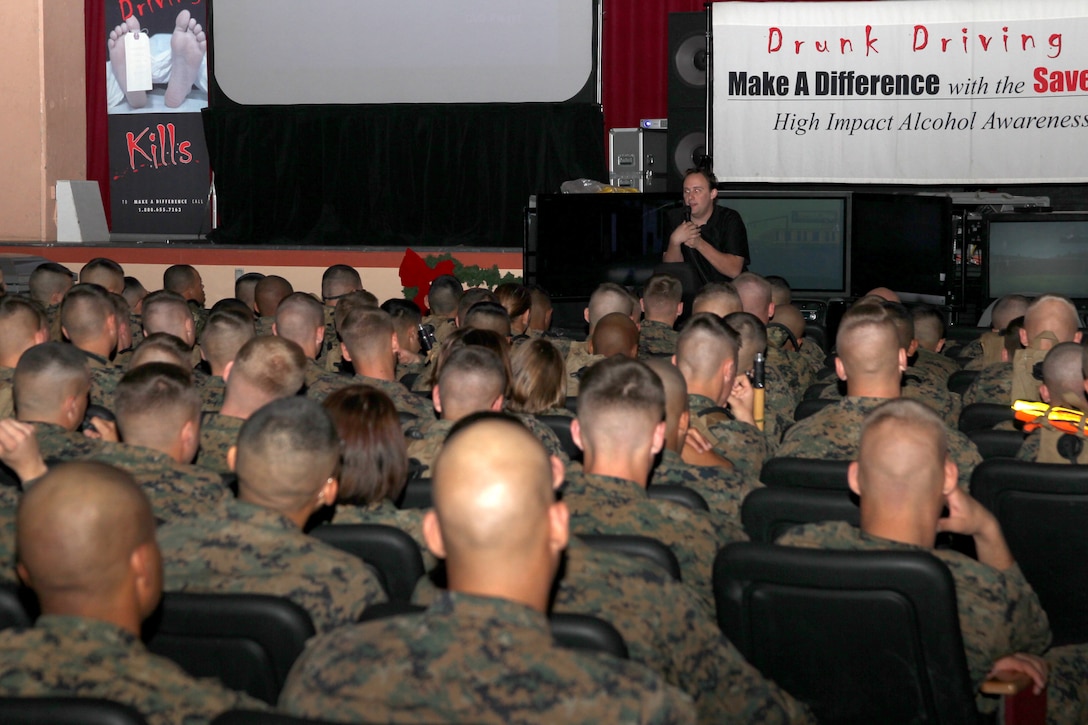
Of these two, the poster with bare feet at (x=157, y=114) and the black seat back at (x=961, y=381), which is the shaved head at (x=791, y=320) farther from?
the poster with bare feet at (x=157, y=114)

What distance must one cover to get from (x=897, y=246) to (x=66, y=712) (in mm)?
7401

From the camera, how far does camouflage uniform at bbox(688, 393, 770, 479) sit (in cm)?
374

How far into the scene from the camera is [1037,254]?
7961mm

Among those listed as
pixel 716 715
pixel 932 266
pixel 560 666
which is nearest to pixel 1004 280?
pixel 932 266

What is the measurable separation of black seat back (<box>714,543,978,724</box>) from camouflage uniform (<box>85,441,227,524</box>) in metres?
1.33

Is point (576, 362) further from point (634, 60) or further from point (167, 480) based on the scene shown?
point (634, 60)

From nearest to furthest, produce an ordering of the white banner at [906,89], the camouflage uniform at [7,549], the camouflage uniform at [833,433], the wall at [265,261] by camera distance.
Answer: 1. the camouflage uniform at [7,549]
2. the camouflage uniform at [833,433]
3. the white banner at [906,89]
4. the wall at [265,261]

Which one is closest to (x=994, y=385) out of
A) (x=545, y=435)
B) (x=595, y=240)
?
(x=545, y=435)

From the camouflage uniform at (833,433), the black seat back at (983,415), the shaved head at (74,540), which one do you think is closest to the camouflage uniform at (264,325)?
the camouflage uniform at (833,433)

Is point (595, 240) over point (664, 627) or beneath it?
over

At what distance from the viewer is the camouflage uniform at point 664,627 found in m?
2.11

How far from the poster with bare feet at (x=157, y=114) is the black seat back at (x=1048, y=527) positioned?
36.9 feet

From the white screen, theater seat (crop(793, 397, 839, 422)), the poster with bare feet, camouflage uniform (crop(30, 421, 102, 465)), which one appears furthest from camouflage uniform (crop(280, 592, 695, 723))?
the poster with bare feet

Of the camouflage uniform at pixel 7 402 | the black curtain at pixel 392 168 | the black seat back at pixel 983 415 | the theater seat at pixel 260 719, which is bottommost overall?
the theater seat at pixel 260 719
